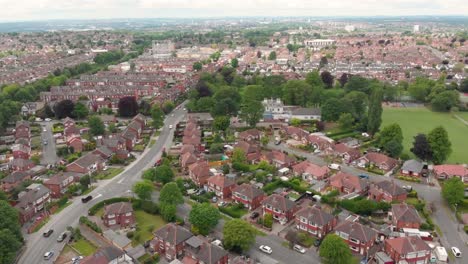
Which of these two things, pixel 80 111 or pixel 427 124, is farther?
pixel 80 111

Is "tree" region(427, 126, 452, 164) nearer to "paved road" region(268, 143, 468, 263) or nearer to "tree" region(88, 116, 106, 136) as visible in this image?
"paved road" region(268, 143, 468, 263)

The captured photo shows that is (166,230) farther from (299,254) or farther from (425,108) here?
(425,108)

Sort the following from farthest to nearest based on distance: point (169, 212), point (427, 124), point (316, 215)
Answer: point (427, 124)
point (169, 212)
point (316, 215)

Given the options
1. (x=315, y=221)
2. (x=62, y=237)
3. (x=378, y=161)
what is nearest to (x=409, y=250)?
(x=315, y=221)

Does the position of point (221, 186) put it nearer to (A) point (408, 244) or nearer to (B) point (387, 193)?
(B) point (387, 193)

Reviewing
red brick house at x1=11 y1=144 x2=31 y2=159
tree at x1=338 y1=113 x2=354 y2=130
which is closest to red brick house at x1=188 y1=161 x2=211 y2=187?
red brick house at x1=11 y1=144 x2=31 y2=159

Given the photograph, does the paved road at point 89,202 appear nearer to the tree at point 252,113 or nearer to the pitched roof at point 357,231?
the tree at point 252,113

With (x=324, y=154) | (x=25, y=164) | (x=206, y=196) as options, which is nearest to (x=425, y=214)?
(x=324, y=154)
